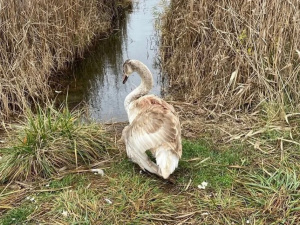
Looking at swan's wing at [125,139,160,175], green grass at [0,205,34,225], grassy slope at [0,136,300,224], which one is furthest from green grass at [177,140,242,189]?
green grass at [0,205,34,225]

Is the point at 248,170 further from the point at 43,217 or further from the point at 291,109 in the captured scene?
the point at 43,217

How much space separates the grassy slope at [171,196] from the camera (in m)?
3.64

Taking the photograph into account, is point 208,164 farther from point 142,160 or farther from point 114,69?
point 114,69

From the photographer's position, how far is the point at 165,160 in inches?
147

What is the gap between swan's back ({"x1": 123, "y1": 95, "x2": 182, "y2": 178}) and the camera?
3.77 m

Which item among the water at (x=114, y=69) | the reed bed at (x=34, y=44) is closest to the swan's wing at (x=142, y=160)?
the reed bed at (x=34, y=44)

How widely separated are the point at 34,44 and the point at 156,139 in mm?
3999

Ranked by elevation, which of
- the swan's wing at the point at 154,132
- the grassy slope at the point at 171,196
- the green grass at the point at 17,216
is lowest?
the green grass at the point at 17,216

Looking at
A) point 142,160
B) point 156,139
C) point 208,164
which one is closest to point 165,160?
Result: point 156,139

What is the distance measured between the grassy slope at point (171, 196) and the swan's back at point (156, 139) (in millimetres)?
295

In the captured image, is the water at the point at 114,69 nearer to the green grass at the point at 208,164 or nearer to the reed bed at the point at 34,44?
the reed bed at the point at 34,44

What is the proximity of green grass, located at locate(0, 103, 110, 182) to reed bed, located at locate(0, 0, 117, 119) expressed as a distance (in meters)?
0.91

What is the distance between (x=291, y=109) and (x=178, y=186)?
1.95m

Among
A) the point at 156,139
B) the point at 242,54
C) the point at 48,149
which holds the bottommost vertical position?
the point at 48,149
